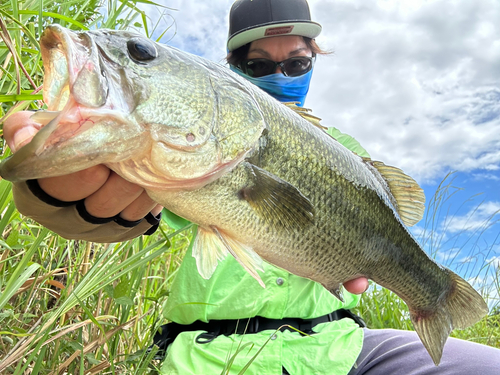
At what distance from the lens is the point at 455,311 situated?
1997mm

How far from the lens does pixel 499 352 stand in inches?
76.4

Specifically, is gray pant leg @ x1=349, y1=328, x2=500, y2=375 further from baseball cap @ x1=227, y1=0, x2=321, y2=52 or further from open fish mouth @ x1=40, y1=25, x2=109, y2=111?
baseball cap @ x1=227, y1=0, x2=321, y2=52

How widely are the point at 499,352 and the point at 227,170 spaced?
1.68 m

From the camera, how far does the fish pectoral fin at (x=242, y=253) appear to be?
1303 millimetres

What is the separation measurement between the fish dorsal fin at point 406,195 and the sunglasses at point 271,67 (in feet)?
3.77

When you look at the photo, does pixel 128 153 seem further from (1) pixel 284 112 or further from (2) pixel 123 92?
(1) pixel 284 112

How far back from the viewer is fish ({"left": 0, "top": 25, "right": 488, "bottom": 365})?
0.96 metres

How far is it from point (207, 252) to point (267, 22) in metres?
1.95

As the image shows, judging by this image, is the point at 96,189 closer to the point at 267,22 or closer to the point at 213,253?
the point at 213,253

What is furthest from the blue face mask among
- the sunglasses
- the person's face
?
the person's face

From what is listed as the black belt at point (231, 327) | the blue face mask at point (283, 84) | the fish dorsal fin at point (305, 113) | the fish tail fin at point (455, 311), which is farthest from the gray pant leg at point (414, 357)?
the blue face mask at point (283, 84)

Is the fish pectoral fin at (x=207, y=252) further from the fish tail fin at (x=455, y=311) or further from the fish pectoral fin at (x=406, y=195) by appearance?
the fish tail fin at (x=455, y=311)

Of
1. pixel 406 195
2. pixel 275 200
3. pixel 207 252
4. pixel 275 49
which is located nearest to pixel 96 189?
pixel 207 252

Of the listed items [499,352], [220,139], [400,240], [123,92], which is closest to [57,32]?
[123,92]
